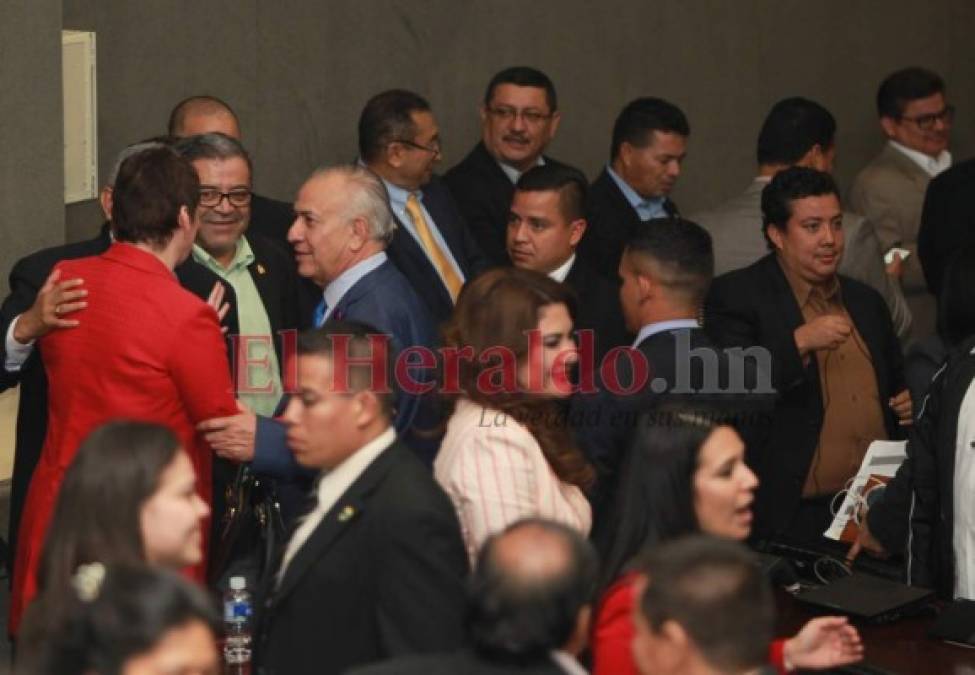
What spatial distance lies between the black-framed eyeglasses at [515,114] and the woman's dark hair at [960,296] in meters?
2.35

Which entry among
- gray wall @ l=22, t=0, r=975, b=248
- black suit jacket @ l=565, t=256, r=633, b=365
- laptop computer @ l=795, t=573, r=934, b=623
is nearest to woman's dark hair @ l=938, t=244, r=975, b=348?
laptop computer @ l=795, t=573, r=934, b=623

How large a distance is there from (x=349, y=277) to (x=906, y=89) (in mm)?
4053

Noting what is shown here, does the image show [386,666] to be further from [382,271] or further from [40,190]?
[40,190]

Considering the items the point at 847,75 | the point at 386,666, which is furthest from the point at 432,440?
the point at 847,75

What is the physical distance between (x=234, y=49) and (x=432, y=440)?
2605mm

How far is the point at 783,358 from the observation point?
5.06 meters

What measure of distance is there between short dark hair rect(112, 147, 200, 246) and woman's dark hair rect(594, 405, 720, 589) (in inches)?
48.3

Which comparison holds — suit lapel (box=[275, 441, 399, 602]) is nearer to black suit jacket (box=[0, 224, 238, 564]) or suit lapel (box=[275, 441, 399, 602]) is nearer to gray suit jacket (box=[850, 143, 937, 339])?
black suit jacket (box=[0, 224, 238, 564])

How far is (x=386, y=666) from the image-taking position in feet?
8.94

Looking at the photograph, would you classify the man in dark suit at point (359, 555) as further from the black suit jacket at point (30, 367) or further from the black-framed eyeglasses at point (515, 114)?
the black-framed eyeglasses at point (515, 114)

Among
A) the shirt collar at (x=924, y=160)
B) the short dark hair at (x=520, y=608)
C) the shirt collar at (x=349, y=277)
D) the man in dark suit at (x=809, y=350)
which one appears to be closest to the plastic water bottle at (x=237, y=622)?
the shirt collar at (x=349, y=277)

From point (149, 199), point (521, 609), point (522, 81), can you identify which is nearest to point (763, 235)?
point (522, 81)

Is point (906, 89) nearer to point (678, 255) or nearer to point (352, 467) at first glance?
point (678, 255)

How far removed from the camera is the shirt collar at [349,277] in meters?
4.59
